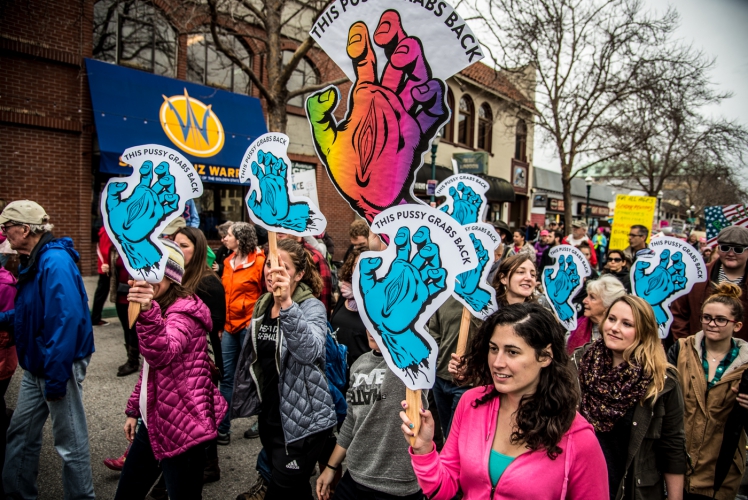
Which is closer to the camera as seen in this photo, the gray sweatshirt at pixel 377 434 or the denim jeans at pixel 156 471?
the gray sweatshirt at pixel 377 434

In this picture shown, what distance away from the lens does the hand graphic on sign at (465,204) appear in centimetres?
373

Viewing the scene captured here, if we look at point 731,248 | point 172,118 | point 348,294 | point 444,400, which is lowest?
point 444,400

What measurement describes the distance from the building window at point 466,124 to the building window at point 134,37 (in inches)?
520

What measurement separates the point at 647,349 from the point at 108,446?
4099 millimetres

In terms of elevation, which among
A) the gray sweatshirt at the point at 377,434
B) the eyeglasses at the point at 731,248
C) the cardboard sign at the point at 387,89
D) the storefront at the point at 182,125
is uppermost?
the storefront at the point at 182,125

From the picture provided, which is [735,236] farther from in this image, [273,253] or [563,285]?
[273,253]

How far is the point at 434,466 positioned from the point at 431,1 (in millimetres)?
1759

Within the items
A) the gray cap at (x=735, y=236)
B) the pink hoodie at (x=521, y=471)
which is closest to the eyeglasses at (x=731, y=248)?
the gray cap at (x=735, y=236)

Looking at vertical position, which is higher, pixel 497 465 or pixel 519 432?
pixel 519 432

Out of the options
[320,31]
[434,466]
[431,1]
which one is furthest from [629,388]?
[320,31]

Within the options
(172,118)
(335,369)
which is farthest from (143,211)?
(172,118)

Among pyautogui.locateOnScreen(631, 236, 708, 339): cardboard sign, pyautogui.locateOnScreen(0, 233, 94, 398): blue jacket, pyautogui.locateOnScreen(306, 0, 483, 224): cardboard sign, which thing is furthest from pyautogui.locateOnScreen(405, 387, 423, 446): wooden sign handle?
pyautogui.locateOnScreen(631, 236, 708, 339): cardboard sign

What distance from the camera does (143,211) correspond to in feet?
8.09

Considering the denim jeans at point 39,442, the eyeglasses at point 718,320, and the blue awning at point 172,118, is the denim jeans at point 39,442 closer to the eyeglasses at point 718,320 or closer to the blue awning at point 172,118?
the eyeglasses at point 718,320
